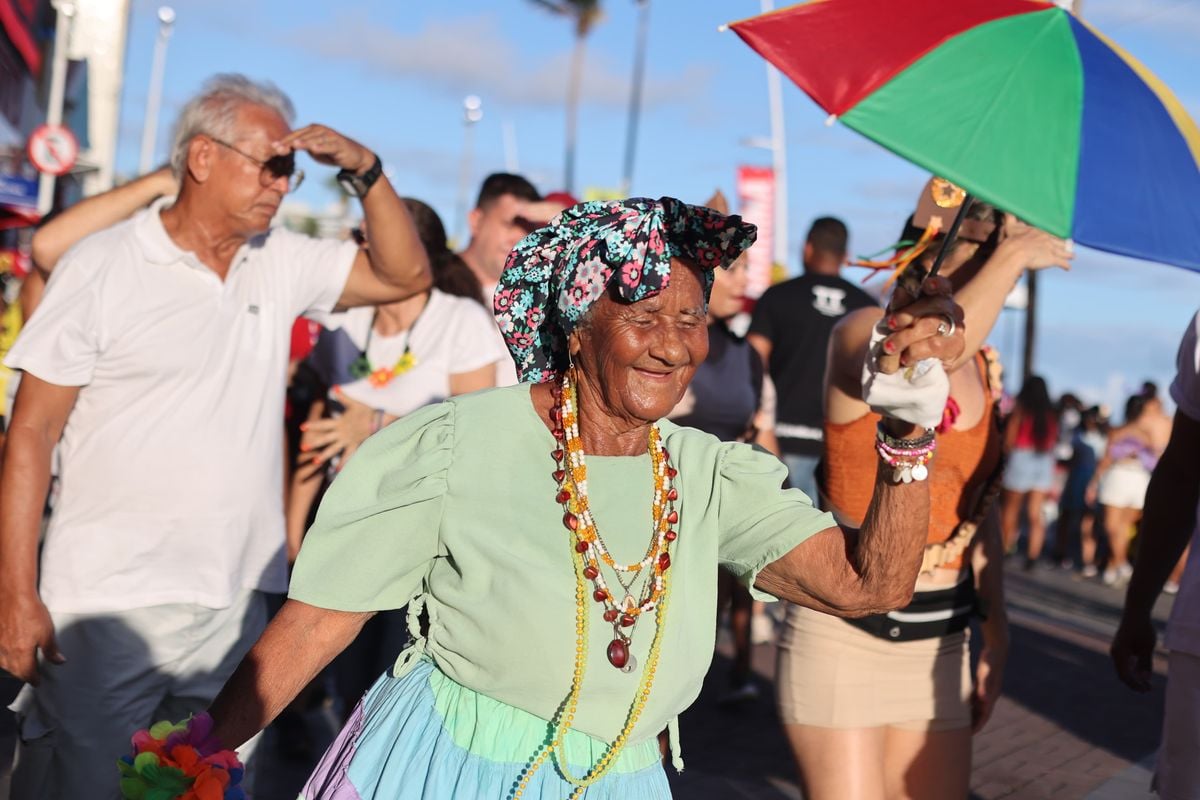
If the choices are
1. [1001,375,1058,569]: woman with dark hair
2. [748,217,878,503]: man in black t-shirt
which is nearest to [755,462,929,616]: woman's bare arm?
[748,217,878,503]: man in black t-shirt

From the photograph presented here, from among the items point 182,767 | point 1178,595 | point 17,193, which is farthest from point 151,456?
point 17,193

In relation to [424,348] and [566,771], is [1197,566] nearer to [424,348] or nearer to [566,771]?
[566,771]

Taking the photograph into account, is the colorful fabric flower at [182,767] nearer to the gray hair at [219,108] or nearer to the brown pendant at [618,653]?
the brown pendant at [618,653]

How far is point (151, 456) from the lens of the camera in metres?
3.71

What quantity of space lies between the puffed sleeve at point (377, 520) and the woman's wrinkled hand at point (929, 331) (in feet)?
2.79

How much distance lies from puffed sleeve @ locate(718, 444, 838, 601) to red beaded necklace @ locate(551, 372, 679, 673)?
0.49 feet

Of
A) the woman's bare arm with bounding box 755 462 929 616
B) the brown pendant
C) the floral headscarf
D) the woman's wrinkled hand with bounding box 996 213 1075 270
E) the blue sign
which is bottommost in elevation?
the brown pendant

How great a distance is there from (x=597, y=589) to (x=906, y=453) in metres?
0.63

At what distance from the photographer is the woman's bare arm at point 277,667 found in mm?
2617

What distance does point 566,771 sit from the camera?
256 cm

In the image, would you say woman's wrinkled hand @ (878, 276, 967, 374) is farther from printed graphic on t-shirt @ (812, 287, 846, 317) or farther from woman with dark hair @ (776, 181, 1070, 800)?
printed graphic on t-shirt @ (812, 287, 846, 317)

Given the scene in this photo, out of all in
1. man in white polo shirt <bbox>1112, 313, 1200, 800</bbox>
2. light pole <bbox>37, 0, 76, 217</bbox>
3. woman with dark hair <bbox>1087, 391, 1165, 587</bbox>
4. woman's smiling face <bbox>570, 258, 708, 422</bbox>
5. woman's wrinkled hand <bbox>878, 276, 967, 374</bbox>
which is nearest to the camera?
woman's wrinkled hand <bbox>878, 276, 967, 374</bbox>

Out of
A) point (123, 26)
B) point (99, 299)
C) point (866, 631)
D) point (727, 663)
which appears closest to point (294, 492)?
point (99, 299)

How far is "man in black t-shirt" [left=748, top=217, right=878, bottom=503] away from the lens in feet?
26.8
